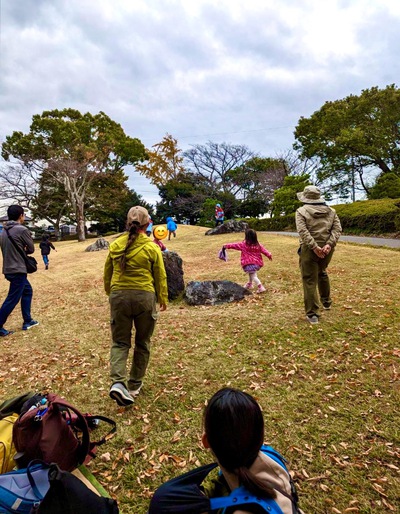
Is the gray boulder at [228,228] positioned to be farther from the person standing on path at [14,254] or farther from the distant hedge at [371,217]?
the person standing on path at [14,254]

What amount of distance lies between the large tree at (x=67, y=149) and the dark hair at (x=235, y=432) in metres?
29.1

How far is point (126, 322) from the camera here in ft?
10.1

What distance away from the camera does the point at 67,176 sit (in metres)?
27.8

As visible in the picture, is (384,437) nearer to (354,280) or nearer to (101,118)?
(354,280)

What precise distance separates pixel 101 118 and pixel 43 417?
116 ft

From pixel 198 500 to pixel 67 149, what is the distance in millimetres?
32441

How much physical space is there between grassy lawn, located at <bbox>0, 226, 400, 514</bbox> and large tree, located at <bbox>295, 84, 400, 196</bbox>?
68.7 ft

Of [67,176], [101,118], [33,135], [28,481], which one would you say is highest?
[101,118]

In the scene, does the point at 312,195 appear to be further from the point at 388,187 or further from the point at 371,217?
the point at 388,187

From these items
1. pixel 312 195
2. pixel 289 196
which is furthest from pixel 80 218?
pixel 312 195

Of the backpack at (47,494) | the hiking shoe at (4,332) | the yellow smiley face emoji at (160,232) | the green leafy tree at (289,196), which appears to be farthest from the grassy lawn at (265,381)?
the green leafy tree at (289,196)

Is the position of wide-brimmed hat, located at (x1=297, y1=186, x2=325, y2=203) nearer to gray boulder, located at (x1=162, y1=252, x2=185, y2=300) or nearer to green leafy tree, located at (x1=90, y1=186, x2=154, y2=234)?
gray boulder, located at (x1=162, y1=252, x2=185, y2=300)

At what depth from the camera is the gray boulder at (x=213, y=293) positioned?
21.9 ft

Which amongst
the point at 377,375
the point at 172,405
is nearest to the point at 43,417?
the point at 172,405
